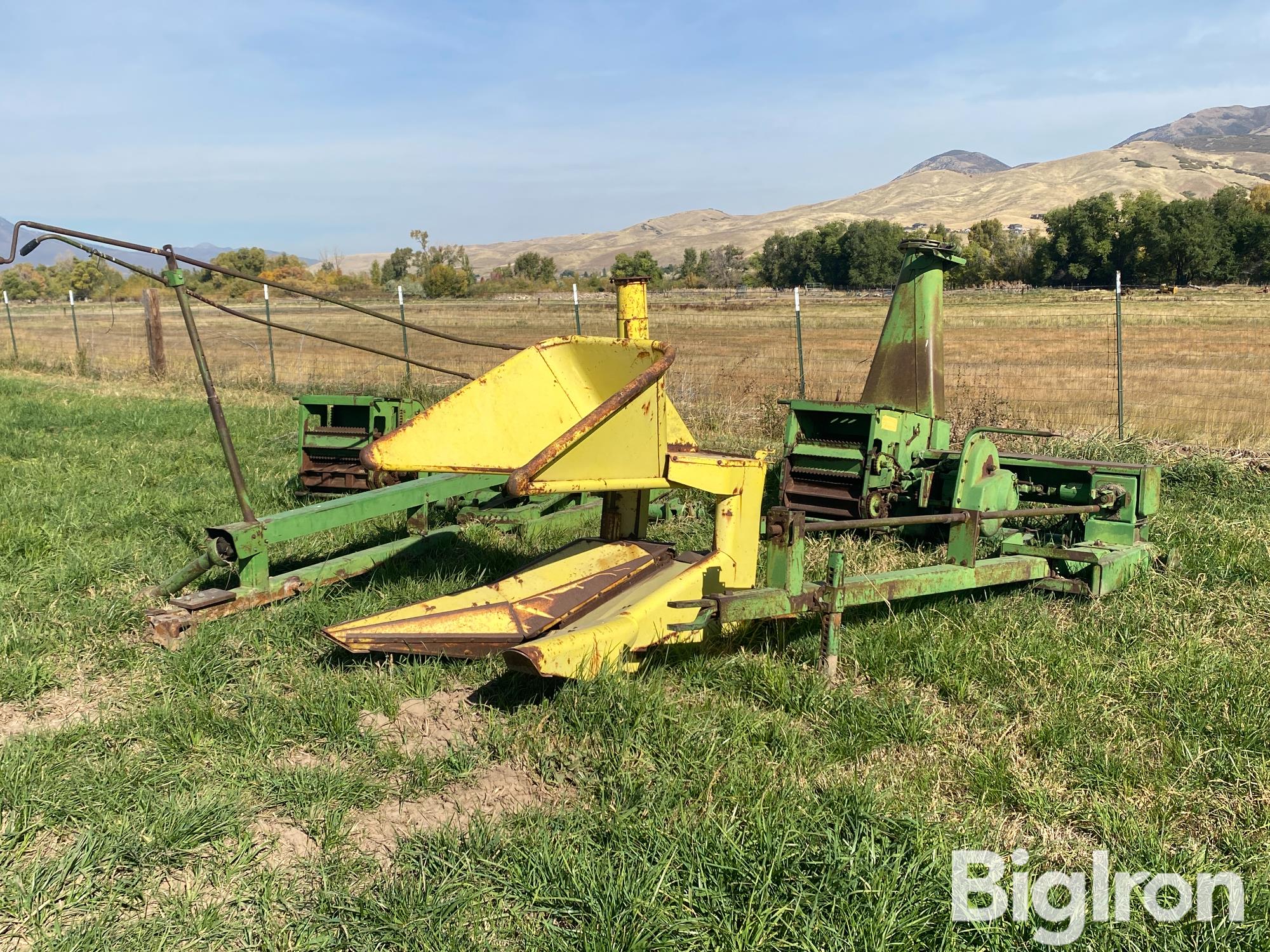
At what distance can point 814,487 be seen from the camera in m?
6.46

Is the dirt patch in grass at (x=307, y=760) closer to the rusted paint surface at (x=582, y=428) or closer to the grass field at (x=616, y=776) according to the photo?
the grass field at (x=616, y=776)

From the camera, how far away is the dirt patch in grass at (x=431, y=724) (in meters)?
3.59

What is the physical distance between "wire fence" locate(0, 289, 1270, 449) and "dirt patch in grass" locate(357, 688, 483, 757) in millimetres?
7503

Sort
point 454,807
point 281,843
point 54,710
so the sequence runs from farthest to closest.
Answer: point 54,710, point 454,807, point 281,843

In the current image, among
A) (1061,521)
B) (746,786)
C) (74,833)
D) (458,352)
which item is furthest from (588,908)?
(458,352)

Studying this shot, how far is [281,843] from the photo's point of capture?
2.99 m

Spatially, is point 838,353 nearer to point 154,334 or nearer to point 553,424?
point 154,334

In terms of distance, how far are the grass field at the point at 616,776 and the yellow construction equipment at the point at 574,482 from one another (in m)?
0.25

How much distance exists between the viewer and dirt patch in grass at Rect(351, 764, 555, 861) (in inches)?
119

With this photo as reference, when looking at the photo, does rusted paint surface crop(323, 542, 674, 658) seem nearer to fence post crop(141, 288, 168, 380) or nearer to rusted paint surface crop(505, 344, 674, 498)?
rusted paint surface crop(505, 344, 674, 498)

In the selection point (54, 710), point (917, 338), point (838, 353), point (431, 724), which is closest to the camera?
point (431, 724)

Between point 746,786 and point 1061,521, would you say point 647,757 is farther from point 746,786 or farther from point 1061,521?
point 1061,521

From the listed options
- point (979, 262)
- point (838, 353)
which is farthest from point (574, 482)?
point (979, 262)

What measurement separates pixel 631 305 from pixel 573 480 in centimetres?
171
